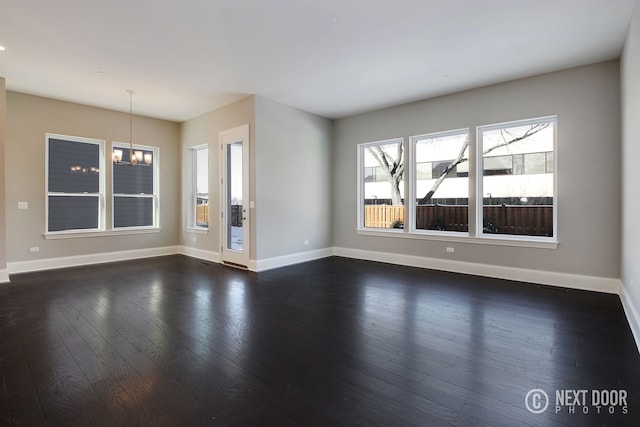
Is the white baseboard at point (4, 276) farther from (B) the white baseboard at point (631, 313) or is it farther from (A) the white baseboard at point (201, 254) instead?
(B) the white baseboard at point (631, 313)

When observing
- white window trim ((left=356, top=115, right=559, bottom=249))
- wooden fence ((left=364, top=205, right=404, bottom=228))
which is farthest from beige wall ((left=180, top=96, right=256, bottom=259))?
wooden fence ((left=364, top=205, right=404, bottom=228))

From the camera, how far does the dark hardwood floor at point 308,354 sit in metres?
1.83

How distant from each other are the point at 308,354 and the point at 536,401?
5.03 feet

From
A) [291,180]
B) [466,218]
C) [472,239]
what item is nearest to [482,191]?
[466,218]

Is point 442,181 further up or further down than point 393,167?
further down

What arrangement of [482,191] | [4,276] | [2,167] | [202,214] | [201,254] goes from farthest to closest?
1. [202,214]
2. [201,254]
3. [482,191]
4. [4,276]
5. [2,167]

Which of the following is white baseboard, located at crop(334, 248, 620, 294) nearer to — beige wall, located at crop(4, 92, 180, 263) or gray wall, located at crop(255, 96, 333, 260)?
gray wall, located at crop(255, 96, 333, 260)

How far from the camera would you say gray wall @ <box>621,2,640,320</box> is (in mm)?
2850

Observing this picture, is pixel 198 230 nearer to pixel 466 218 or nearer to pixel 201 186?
pixel 201 186

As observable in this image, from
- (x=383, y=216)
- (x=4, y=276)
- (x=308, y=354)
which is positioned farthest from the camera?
(x=383, y=216)

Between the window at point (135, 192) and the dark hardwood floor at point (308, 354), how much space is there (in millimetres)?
2439

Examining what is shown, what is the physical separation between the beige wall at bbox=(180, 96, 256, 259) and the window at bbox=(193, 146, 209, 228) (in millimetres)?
114

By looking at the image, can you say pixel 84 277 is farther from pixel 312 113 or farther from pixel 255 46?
pixel 312 113

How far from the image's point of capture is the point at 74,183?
239 inches
